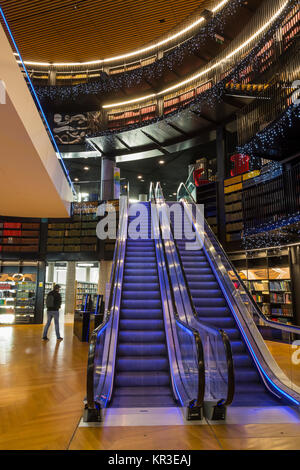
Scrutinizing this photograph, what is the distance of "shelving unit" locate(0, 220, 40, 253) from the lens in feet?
44.4

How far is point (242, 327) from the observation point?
554 centimetres

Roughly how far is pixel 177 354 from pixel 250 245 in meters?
6.65

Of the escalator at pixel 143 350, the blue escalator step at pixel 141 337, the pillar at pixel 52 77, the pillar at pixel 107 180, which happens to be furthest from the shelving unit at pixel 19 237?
the blue escalator step at pixel 141 337

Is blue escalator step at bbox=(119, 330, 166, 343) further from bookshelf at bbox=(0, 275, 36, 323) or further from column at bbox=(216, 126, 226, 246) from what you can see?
bookshelf at bbox=(0, 275, 36, 323)

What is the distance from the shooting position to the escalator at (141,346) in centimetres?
434

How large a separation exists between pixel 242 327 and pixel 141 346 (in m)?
1.68

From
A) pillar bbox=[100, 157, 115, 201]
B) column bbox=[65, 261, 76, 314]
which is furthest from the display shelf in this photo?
column bbox=[65, 261, 76, 314]

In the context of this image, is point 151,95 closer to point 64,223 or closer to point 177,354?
point 64,223

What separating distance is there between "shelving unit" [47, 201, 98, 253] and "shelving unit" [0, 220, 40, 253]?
0.68 metres

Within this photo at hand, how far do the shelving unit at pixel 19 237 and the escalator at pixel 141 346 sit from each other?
700 centimetres

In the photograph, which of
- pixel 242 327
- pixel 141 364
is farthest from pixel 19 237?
pixel 242 327

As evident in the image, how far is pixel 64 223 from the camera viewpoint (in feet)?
47.6

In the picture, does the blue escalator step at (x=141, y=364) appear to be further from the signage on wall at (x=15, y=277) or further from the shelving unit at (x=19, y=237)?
the shelving unit at (x=19, y=237)

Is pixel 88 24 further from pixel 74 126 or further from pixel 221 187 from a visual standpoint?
pixel 221 187
